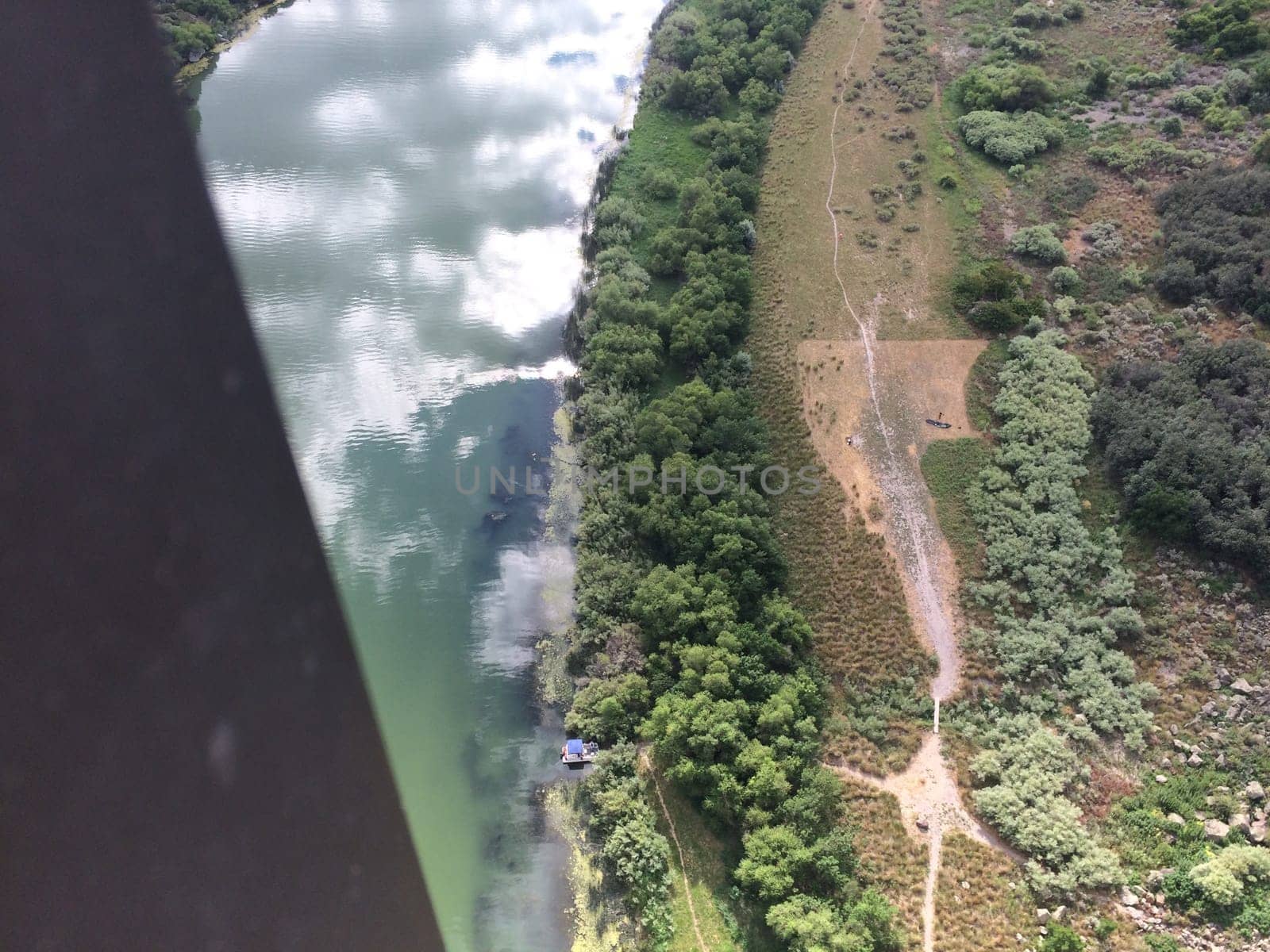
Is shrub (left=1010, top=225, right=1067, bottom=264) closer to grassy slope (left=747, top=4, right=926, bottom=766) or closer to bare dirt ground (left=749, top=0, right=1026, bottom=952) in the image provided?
bare dirt ground (left=749, top=0, right=1026, bottom=952)

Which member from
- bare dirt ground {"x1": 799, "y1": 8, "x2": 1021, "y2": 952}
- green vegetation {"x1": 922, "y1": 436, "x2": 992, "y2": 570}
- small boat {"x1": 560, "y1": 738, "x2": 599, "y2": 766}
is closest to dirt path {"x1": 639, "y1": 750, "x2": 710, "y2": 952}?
small boat {"x1": 560, "y1": 738, "x2": 599, "y2": 766}

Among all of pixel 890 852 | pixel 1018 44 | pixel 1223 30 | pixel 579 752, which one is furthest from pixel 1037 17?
pixel 579 752

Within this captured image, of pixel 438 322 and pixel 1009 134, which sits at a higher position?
pixel 1009 134

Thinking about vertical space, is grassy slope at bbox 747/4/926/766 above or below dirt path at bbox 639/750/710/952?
above

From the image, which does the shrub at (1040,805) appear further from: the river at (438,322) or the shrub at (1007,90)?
the shrub at (1007,90)

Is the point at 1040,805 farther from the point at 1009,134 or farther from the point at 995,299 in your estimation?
the point at 1009,134
